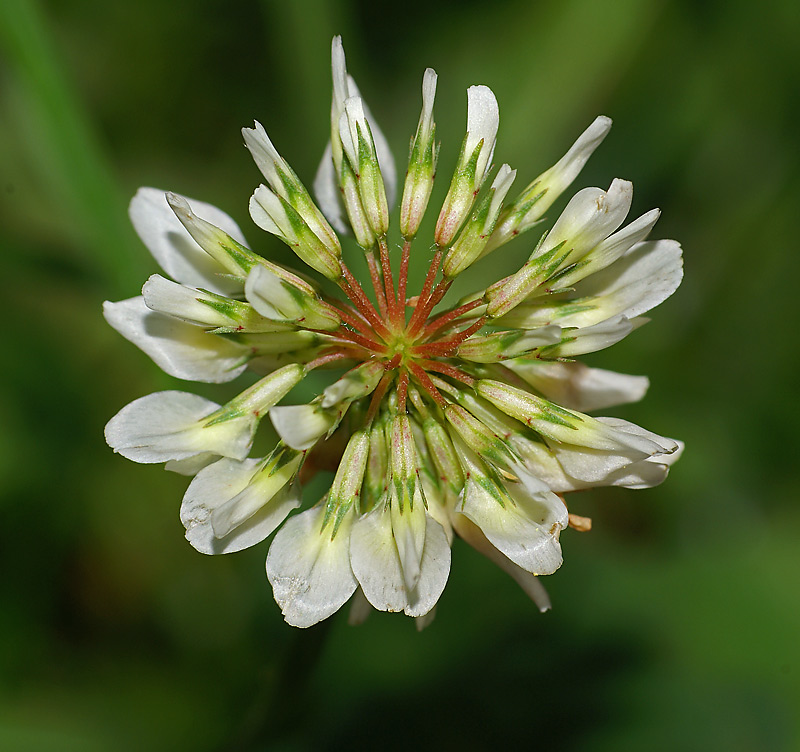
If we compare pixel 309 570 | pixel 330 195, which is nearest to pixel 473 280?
pixel 330 195

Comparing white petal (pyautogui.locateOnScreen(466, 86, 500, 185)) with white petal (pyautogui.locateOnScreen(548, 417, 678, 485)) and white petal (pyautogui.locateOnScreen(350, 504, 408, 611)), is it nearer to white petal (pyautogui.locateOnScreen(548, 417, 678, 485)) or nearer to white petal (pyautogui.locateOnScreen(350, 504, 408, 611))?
white petal (pyautogui.locateOnScreen(548, 417, 678, 485))

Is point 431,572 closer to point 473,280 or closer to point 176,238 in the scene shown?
point 176,238

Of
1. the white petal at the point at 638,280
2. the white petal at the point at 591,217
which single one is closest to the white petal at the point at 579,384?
the white petal at the point at 638,280

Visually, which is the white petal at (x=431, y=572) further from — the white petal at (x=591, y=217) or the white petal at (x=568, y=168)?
the white petal at (x=568, y=168)

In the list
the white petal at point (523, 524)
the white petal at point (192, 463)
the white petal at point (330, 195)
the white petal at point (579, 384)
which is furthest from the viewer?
the white petal at point (330, 195)

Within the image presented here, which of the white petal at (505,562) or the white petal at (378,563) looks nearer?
the white petal at (378,563)

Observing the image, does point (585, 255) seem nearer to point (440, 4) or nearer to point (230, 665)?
point (230, 665)

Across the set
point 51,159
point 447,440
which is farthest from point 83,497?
point 447,440
